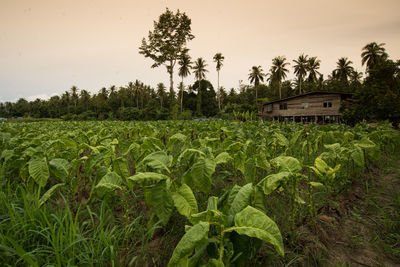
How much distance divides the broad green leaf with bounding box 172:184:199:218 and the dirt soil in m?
1.08

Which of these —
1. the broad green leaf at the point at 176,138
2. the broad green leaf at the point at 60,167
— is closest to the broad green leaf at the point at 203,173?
the broad green leaf at the point at 176,138

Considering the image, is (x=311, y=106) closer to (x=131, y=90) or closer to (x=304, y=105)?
(x=304, y=105)

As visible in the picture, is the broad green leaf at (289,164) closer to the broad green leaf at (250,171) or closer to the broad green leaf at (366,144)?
the broad green leaf at (250,171)

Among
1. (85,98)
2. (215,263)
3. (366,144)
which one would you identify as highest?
(85,98)

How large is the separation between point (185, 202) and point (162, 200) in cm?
17

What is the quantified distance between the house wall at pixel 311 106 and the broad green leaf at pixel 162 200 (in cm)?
3062

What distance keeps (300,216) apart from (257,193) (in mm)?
993

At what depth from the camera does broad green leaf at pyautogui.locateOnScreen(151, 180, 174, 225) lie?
1.35 m

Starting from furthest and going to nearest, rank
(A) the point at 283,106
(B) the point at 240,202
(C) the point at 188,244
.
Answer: (A) the point at 283,106 → (B) the point at 240,202 → (C) the point at 188,244

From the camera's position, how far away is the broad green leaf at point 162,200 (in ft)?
4.43

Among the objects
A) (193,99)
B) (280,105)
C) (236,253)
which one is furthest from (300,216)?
(193,99)

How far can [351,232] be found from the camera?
6.31 feet

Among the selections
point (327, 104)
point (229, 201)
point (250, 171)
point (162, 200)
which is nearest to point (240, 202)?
point (229, 201)

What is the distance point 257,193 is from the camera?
4.59 feet
